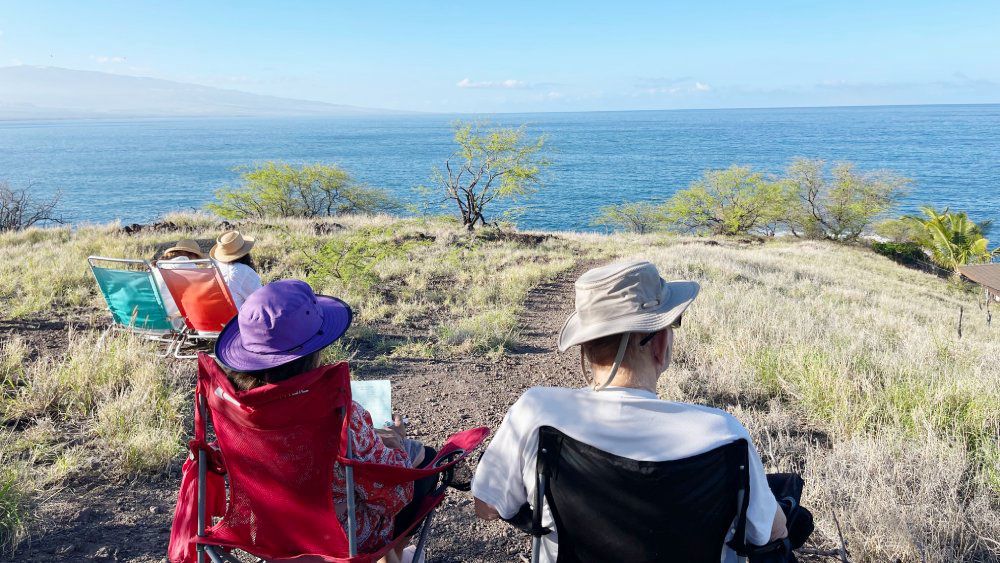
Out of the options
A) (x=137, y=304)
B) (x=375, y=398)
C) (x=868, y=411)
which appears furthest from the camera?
(x=137, y=304)

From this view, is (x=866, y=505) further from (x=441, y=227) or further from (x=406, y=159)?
(x=406, y=159)

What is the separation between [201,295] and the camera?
484 centimetres

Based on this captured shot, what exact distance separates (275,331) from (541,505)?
101cm

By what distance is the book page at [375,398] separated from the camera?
328 centimetres

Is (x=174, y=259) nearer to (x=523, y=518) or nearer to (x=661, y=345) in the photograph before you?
(x=523, y=518)

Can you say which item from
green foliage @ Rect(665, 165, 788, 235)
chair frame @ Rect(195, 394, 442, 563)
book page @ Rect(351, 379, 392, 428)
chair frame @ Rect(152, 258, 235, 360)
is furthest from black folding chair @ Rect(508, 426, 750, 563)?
green foliage @ Rect(665, 165, 788, 235)

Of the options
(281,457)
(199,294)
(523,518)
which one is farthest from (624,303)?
(199,294)

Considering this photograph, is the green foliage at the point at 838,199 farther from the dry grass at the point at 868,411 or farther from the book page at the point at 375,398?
the book page at the point at 375,398

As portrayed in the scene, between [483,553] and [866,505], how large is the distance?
172cm

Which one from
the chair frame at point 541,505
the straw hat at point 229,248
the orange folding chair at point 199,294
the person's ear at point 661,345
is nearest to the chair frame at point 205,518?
the chair frame at point 541,505

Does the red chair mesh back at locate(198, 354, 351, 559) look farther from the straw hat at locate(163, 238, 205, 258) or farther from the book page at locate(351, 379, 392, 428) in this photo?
the straw hat at locate(163, 238, 205, 258)

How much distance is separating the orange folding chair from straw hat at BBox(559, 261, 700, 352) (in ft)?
12.0

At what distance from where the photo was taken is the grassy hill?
2.85 meters

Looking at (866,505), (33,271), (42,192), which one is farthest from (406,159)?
(866,505)
